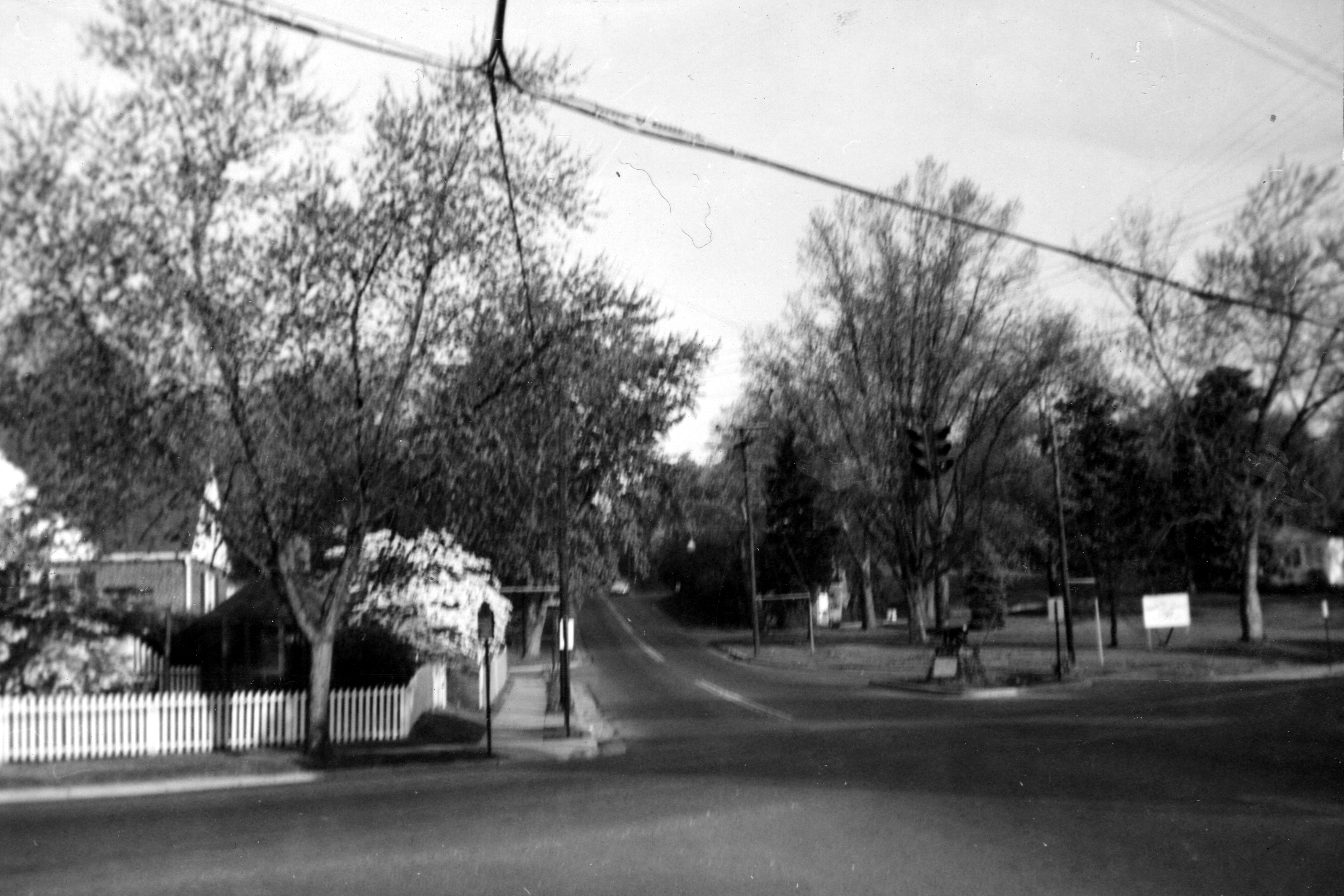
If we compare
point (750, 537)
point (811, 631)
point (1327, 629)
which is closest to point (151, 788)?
point (1327, 629)

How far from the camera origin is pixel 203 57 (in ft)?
57.4

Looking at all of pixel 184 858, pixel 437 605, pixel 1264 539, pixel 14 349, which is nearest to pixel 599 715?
pixel 437 605

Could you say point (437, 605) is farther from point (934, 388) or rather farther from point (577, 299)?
point (934, 388)

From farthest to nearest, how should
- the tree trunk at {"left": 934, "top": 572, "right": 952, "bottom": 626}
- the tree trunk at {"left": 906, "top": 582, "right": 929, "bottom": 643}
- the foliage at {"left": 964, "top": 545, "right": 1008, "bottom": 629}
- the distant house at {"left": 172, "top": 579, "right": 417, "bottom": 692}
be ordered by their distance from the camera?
the foliage at {"left": 964, "top": 545, "right": 1008, "bottom": 629} → the tree trunk at {"left": 934, "top": 572, "right": 952, "bottom": 626} → the tree trunk at {"left": 906, "top": 582, "right": 929, "bottom": 643} → the distant house at {"left": 172, "top": 579, "right": 417, "bottom": 692}

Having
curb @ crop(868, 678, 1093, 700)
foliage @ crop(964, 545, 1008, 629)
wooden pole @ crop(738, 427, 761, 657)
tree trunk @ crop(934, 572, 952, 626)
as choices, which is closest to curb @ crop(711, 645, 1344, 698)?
curb @ crop(868, 678, 1093, 700)

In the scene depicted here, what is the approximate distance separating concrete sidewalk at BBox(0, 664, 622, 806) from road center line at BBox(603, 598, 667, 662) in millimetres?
27284

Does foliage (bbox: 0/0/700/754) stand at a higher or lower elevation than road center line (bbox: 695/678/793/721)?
higher

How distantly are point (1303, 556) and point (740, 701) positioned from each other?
43.2ft

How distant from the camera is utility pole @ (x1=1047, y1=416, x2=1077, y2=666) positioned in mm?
33562

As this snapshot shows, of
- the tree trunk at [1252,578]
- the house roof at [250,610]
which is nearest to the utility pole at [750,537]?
the tree trunk at [1252,578]

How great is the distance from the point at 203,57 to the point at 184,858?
1127 cm

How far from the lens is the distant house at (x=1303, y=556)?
80.0 feet

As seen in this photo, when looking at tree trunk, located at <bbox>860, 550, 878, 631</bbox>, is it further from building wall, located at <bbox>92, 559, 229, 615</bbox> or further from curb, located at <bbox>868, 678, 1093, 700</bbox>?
building wall, located at <bbox>92, 559, 229, 615</bbox>

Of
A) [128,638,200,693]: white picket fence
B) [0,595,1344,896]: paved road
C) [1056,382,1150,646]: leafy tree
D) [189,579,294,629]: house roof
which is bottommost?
[0,595,1344,896]: paved road
